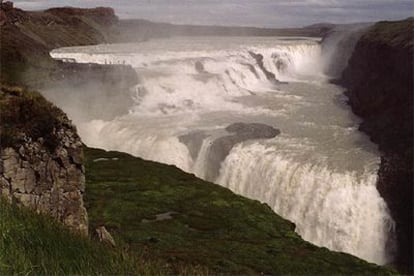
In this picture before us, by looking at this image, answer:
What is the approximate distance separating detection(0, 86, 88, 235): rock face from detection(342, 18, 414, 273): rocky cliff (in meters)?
21.0

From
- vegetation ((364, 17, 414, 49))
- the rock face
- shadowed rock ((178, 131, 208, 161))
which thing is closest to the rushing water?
shadowed rock ((178, 131, 208, 161))

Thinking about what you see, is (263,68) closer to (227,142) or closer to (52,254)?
(227,142)

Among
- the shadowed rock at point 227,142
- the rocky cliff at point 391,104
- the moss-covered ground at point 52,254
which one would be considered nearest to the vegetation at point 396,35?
the rocky cliff at point 391,104

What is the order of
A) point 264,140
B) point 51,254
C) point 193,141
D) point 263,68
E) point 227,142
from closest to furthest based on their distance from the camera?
point 51,254 < point 227,142 < point 264,140 < point 193,141 < point 263,68

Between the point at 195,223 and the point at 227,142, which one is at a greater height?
the point at 227,142

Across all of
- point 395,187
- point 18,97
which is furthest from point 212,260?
point 395,187

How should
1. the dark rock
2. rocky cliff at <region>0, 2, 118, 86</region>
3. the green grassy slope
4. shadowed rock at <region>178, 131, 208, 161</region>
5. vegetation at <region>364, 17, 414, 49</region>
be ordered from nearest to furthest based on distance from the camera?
the green grassy slope → shadowed rock at <region>178, 131, 208, 161</region> → rocky cliff at <region>0, 2, 118, 86</region> → vegetation at <region>364, 17, 414, 49</region> → the dark rock

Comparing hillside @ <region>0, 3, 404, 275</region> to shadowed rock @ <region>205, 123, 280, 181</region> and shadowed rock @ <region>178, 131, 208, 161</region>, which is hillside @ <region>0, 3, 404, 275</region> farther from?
shadowed rock @ <region>178, 131, 208, 161</region>

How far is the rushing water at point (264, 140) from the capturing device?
114 feet

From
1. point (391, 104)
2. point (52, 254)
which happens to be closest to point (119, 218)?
point (52, 254)

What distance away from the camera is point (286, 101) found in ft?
196

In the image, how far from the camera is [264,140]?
41844 mm

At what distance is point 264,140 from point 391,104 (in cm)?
1344

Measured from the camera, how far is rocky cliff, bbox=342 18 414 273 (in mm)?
35031
